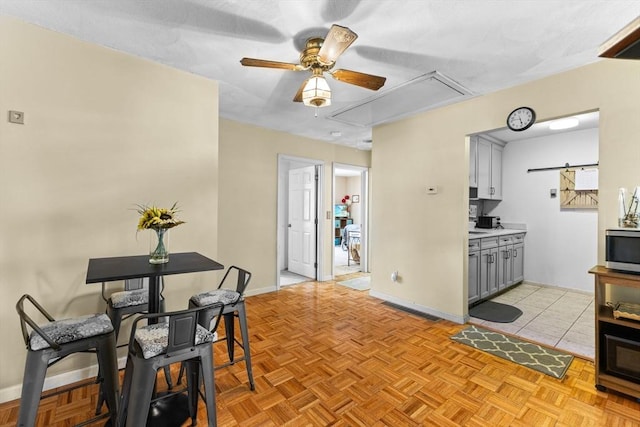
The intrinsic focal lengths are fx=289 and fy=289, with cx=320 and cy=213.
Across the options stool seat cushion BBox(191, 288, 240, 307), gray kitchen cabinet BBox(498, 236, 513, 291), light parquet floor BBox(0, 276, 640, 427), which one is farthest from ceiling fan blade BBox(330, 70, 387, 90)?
gray kitchen cabinet BBox(498, 236, 513, 291)

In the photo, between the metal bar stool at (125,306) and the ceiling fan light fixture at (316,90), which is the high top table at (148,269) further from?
the ceiling fan light fixture at (316,90)

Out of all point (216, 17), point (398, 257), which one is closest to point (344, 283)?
point (398, 257)

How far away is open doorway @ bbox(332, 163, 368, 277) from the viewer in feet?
18.9

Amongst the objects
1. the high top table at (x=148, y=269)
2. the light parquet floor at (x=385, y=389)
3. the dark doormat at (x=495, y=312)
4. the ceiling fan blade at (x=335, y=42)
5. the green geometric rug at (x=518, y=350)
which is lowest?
the light parquet floor at (x=385, y=389)

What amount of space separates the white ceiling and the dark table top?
1.58 metres

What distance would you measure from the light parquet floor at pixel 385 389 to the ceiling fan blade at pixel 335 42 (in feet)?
7.41

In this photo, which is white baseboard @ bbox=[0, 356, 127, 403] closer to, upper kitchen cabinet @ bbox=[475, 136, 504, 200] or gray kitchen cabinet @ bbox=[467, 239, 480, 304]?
gray kitchen cabinet @ bbox=[467, 239, 480, 304]

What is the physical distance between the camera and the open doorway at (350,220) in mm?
5762

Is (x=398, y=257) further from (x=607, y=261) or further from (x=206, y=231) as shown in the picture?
(x=206, y=231)

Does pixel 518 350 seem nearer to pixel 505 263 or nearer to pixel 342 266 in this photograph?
pixel 505 263

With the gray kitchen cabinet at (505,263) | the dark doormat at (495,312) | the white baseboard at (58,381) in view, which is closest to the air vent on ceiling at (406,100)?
the gray kitchen cabinet at (505,263)

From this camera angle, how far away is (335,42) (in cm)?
170

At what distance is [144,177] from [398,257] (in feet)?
10.0

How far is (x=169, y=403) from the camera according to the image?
1862 millimetres
